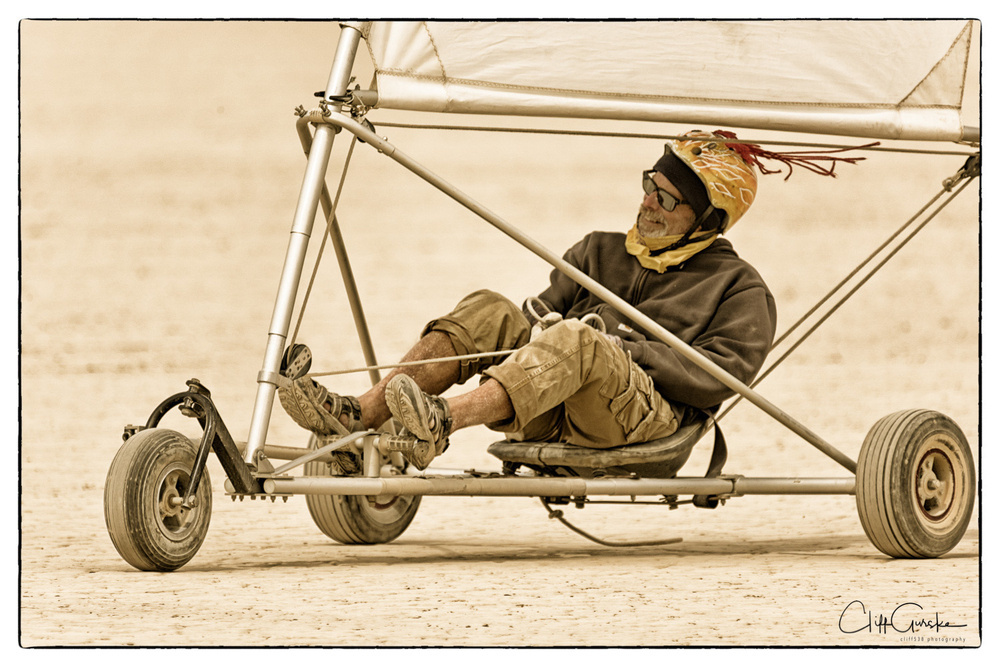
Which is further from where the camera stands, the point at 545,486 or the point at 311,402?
the point at 545,486

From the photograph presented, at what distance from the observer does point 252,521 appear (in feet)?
22.7

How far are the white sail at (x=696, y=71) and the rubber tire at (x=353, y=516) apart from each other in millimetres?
1598

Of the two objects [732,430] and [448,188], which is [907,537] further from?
[732,430]

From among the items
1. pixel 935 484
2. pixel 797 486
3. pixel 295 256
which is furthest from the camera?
pixel 797 486

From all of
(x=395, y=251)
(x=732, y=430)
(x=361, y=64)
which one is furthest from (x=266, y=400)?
(x=395, y=251)

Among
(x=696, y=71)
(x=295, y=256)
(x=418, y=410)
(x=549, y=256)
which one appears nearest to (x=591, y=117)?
(x=696, y=71)

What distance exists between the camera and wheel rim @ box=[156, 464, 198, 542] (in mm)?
4297

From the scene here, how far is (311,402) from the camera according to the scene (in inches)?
183

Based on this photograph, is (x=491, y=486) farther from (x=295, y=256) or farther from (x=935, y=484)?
(x=935, y=484)

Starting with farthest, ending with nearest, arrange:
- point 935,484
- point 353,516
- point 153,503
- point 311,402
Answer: point 353,516
point 935,484
point 311,402
point 153,503

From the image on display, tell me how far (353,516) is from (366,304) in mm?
7479

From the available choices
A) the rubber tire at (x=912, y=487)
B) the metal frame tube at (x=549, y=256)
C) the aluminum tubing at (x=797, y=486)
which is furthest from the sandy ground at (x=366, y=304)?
the metal frame tube at (x=549, y=256)

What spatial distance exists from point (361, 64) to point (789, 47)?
137 centimetres

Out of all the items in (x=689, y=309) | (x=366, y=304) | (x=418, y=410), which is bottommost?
(x=418, y=410)
